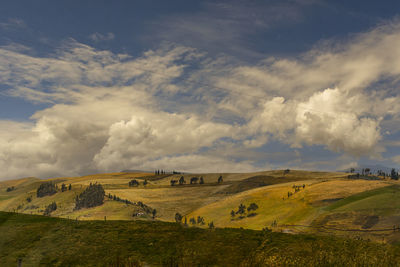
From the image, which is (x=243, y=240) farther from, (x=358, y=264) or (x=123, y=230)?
(x=123, y=230)

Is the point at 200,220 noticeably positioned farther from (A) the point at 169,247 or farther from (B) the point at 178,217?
(A) the point at 169,247

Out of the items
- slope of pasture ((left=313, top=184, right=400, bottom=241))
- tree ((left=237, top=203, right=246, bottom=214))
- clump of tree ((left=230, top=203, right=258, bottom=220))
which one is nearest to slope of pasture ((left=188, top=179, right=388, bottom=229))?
clump of tree ((left=230, top=203, right=258, bottom=220))

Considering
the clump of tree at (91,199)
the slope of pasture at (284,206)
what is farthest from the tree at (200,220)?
the clump of tree at (91,199)

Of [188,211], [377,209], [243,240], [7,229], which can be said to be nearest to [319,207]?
[377,209]

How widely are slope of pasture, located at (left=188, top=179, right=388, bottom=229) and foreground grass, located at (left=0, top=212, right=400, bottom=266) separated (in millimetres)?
83739

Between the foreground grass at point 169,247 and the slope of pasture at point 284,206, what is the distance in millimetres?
83739

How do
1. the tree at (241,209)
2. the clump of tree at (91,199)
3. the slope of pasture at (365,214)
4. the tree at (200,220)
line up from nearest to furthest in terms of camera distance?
the slope of pasture at (365,214)
the tree at (200,220)
the tree at (241,209)
the clump of tree at (91,199)

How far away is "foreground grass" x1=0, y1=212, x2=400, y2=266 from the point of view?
28.3 meters

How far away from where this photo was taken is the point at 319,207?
129 m

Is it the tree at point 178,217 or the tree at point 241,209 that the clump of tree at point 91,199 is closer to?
the tree at point 178,217

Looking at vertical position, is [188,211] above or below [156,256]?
below

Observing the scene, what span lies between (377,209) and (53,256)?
98.5m

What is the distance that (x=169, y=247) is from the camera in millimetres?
32281

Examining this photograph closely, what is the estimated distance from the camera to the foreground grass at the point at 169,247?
28267 millimetres
